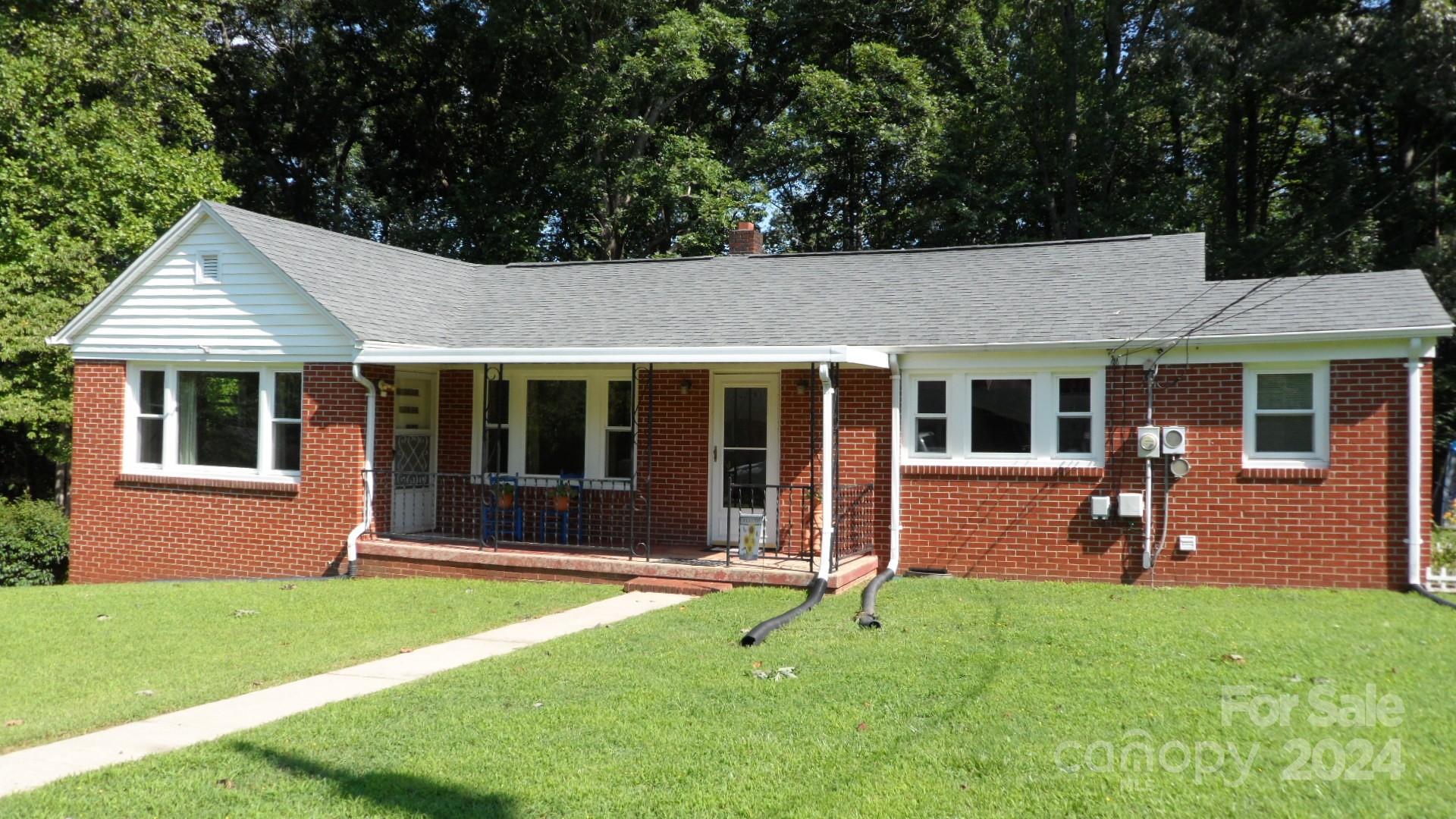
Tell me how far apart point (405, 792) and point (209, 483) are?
1035cm

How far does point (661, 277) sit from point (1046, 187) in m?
12.3

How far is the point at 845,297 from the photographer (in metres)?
14.3

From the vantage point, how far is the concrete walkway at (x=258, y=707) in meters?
5.55

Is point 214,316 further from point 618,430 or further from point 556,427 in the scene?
point 618,430

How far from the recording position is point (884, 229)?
87.9 feet

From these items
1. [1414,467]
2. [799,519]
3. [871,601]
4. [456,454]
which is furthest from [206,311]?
[1414,467]

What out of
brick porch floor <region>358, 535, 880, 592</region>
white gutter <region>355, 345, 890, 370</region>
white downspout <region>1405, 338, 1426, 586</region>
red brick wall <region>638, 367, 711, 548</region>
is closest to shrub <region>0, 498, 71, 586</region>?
brick porch floor <region>358, 535, 880, 592</region>

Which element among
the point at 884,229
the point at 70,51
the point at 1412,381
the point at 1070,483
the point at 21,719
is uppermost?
the point at 70,51

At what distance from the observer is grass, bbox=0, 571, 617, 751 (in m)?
6.93

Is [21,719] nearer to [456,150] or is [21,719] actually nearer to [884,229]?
[884,229]

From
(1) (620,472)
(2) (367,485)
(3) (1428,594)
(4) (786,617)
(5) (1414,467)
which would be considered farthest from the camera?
(1) (620,472)

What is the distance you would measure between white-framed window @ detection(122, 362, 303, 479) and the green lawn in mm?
6699

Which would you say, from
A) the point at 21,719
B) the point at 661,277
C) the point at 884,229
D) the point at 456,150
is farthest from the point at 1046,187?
the point at 21,719

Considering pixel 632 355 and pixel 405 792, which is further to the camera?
pixel 632 355
